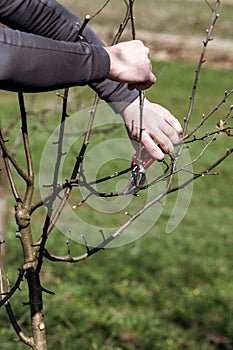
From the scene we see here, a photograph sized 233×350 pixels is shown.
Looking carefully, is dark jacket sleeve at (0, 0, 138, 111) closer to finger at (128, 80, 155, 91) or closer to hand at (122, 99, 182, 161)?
finger at (128, 80, 155, 91)

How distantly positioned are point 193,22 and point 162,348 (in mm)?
20391

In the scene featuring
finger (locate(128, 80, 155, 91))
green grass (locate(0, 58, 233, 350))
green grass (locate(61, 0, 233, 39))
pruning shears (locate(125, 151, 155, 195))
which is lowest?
pruning shears (locate(125, 151, 155, 195))

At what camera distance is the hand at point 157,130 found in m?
1.77

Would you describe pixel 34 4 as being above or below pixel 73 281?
below

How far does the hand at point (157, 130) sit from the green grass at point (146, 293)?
8.06ft

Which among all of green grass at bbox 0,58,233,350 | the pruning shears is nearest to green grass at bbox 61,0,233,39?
green grass at bbox 0,58,233,350

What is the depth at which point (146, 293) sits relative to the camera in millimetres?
5387

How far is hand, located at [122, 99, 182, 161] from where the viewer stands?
69.6 inches

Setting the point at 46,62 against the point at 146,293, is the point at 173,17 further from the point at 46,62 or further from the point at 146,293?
the point at 46,62

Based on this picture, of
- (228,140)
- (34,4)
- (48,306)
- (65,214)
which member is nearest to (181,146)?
(34,4)

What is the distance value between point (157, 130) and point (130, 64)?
0.21 metres

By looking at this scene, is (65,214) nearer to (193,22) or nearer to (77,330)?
(77,330)

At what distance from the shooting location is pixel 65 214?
7.71 m

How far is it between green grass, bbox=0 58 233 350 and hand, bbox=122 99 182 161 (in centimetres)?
246
